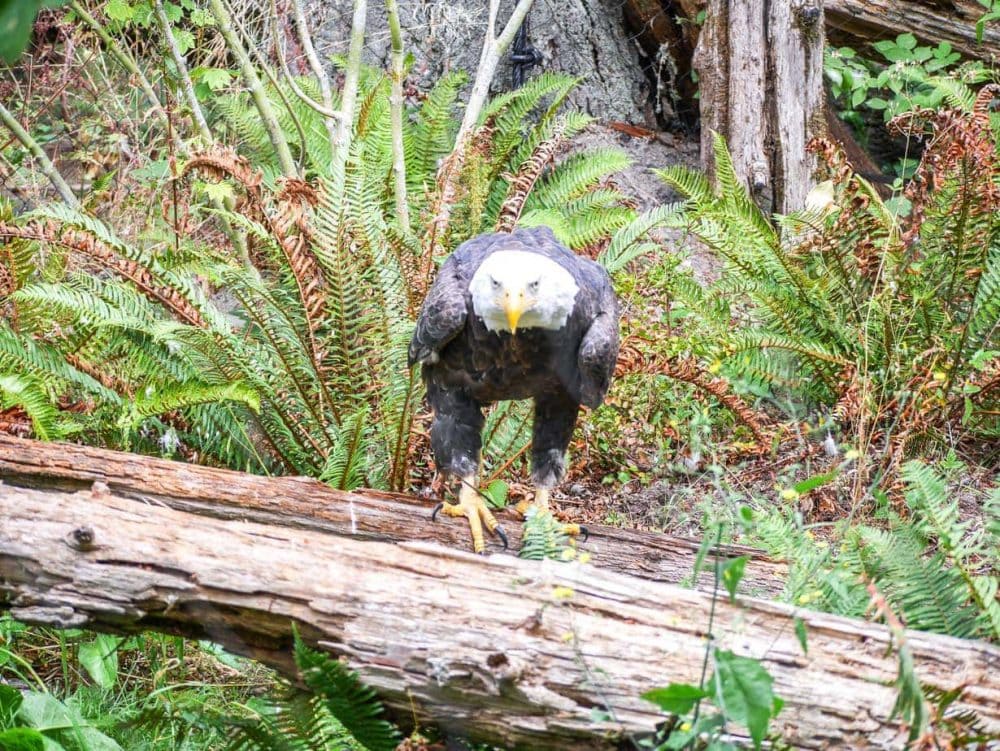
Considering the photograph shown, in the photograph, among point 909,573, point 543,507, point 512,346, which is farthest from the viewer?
point 543,507

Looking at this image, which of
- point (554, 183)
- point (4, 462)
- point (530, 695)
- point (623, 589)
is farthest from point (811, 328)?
point (4, 462)

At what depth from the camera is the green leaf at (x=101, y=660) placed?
12.3 feet

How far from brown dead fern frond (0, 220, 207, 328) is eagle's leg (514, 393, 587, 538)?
5.56 feet

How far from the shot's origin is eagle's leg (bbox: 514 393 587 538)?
4387 mm

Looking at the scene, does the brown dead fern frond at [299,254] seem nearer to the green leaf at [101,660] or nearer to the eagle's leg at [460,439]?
the eagle's leg at [460,439]

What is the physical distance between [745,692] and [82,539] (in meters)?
1.74

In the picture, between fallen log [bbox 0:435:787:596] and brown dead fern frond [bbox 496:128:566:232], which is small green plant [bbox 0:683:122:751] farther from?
brown dead fern frond [bbox 496:128:566:232]

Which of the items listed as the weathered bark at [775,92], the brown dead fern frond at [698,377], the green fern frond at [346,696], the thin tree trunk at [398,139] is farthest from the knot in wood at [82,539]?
the weathered bark at [775,92]

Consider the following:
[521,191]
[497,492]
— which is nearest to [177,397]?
[497,492]

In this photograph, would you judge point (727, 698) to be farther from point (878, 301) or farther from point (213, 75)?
point (213, 75)

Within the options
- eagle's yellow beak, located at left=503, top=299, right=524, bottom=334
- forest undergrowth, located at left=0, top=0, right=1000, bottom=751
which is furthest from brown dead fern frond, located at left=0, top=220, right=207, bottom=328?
eagle's yellow beak, located at left=503, top=299, right=524, bottom=334

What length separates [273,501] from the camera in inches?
157

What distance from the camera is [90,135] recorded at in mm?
8391

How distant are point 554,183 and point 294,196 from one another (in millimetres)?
2367
